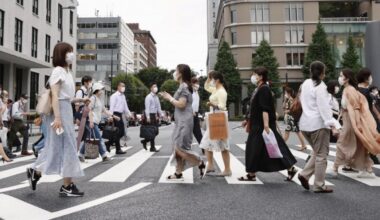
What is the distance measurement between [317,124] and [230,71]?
49942 mm

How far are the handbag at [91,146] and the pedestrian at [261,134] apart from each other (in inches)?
154

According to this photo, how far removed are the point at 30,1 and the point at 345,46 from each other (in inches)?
1589

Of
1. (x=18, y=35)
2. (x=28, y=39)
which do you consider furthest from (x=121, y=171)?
(x=28, y=39)

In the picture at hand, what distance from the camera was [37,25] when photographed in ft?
110

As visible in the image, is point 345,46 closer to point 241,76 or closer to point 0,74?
point 241,76

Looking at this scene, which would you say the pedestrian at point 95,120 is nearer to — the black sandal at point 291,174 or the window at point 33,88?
the black sandal at point 291,174

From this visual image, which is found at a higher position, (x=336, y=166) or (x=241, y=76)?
(x=241, y=76)

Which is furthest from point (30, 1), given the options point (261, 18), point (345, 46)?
point (345, 46)

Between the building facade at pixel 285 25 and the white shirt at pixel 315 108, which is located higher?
the building facade at pixel 285 25

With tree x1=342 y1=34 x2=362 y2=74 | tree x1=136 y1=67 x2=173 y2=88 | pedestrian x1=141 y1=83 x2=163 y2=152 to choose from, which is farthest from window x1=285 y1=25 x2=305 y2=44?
pedestrian x1=141 y1=83 x2=163 y2=152

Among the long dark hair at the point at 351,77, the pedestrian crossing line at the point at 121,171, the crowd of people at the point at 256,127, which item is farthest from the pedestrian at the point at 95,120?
the long dark hair at the point at 351,77

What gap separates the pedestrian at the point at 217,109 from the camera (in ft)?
22.0

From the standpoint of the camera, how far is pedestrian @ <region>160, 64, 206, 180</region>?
608 cm

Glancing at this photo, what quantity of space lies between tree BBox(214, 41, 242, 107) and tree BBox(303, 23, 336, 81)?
9.53m
